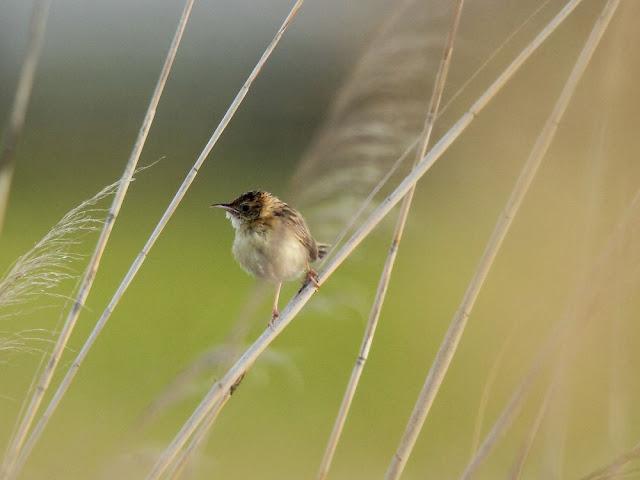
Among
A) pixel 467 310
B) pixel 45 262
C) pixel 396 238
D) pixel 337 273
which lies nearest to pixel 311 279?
pixel 396 238

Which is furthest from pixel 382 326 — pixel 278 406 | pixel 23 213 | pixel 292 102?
pixel 23 213

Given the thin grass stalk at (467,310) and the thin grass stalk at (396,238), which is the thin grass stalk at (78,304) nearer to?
the thin grass stalk at (396,238)

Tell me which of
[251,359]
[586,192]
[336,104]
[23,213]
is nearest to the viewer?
[251,359]

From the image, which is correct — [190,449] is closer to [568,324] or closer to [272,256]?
[272,256]

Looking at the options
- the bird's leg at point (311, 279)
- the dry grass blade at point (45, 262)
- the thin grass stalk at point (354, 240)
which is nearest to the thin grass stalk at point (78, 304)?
the dry grass blade at point (45, 262)

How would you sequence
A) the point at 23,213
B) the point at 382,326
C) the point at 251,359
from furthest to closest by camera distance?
the point at 23,213 < the point at 382,326 < the point at 251,359

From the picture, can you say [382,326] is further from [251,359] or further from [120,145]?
[251,359]
